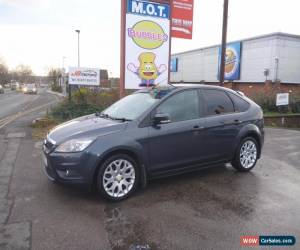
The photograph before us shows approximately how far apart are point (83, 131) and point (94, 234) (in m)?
1.51

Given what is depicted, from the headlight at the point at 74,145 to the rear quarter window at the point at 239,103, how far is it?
303cm

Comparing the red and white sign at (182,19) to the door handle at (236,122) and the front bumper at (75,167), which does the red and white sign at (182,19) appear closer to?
the door handle at (236,122)

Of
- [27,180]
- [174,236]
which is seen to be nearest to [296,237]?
[174,236]

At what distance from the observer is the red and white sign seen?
1297 cm

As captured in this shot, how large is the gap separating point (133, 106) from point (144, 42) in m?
5.86

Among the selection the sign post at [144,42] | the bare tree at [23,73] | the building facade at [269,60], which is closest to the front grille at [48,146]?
the sign post at [144,42]

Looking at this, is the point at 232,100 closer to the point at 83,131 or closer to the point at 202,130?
the point at 202,130

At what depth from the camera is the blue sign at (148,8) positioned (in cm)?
1020

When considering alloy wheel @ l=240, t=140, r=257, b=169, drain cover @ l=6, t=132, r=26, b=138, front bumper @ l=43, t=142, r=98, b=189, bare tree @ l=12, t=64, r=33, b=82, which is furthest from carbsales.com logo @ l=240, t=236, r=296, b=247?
bare tree @ l=12, t=64, r=33, b=82

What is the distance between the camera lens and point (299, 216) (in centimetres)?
417

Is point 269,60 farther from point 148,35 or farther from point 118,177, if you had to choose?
point 118,177

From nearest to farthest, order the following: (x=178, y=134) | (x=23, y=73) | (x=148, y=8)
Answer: (x=178, y=134), (x=148, y=8), (x=23, y=73)

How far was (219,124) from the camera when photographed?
18.1ft

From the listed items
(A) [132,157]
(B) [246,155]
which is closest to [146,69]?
(B) [246,155]
